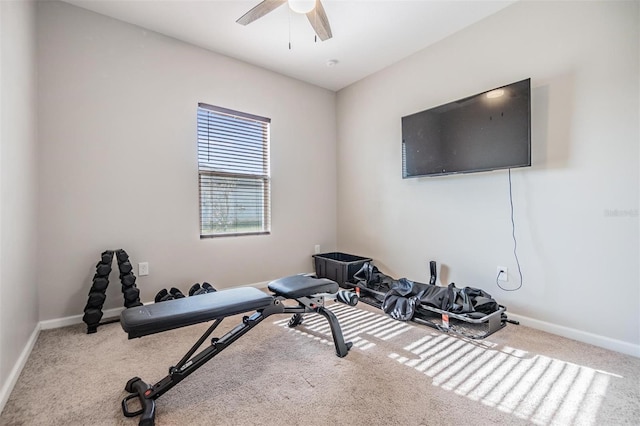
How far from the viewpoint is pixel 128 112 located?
2.58m

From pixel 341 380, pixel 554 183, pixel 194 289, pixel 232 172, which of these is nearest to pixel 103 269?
pixel 194 289

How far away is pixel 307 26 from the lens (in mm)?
2607

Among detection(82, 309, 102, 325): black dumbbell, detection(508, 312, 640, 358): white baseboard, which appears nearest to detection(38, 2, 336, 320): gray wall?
detection(82, 309, 102, 325): black dumbbell

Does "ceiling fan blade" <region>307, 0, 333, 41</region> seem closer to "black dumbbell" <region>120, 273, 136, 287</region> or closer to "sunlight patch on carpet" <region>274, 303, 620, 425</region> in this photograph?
"sunlight patch on carpet" <region>274, 303, 620, 425</region>

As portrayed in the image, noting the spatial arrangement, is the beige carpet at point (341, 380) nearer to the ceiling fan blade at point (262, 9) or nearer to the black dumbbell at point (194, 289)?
the black dumbbell at point (194, 289)

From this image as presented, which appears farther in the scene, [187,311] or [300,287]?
[300,287]

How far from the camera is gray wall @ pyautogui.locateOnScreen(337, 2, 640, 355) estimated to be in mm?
1902

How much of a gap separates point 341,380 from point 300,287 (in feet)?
1.87

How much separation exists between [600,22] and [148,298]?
162 inches

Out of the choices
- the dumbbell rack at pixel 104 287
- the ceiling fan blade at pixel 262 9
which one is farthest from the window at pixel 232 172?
the ceiling fan blade at pixel 262 9

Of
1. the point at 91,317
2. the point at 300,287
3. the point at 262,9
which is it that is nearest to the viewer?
the point at 300,287

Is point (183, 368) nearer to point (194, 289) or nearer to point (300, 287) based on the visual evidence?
point (300, 287)

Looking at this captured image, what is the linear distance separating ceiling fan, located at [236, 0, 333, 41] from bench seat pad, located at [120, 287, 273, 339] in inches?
71.9

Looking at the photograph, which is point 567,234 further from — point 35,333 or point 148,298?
point 35,333
